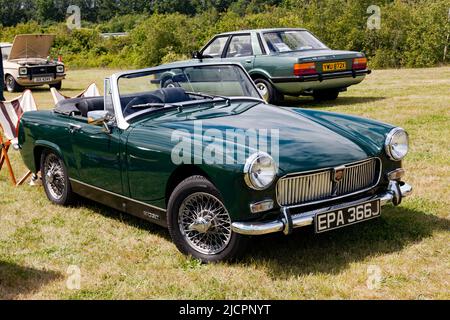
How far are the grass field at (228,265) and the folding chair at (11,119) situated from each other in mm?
907

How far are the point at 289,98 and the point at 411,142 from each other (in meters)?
5.62

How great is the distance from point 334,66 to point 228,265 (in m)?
7.54

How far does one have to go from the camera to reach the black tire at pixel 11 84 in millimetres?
17953

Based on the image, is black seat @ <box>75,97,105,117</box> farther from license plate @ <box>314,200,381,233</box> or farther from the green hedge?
the green hedge

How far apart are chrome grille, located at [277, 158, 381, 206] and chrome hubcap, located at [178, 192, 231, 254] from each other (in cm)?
42

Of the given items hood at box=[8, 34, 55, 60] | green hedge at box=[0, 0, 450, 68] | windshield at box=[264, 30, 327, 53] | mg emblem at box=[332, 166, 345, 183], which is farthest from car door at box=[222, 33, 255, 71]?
green hedge at box=[0, 0, 450, 68]

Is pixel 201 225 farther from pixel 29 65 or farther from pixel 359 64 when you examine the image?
pixel 29 65

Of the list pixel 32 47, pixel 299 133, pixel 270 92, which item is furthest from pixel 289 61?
pixel 32 47

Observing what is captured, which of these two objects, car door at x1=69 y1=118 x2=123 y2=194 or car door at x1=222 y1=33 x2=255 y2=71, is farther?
car door at x1=222 y1=33 x2=255 y2=71

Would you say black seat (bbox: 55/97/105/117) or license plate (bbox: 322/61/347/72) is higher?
black seat (bbox: 55/97/105/117)

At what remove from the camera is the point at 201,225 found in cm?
405

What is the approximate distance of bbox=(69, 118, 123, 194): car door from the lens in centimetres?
472

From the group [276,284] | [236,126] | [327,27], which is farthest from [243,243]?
[327,27]
